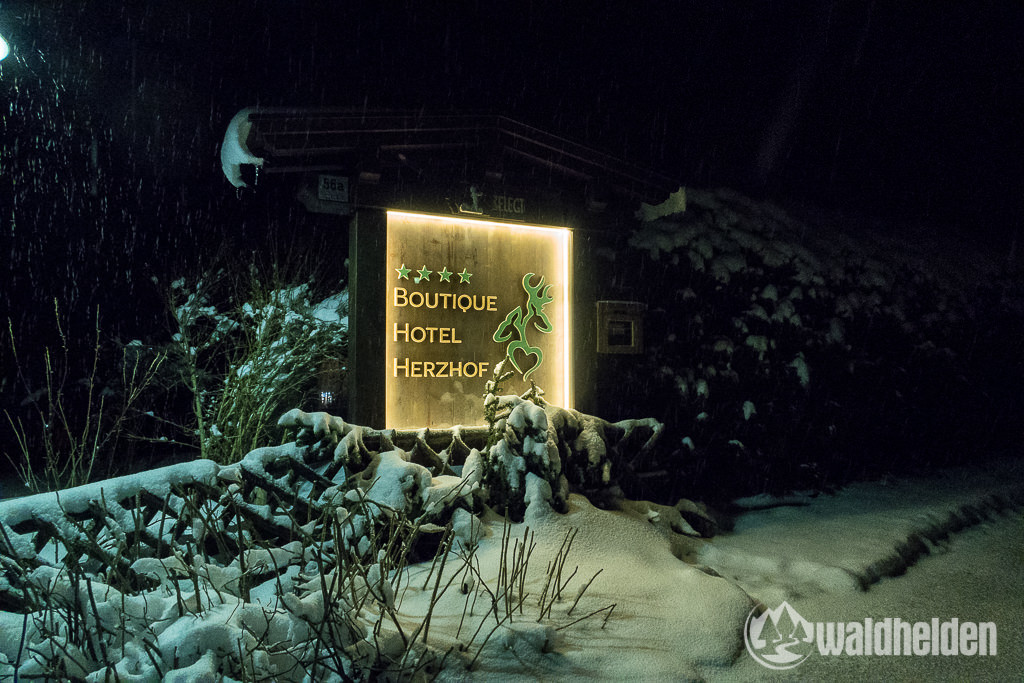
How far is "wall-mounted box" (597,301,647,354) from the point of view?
616 cm

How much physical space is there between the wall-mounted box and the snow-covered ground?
72.7 inches

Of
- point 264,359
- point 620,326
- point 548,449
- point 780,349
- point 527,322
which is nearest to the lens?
point 548,449

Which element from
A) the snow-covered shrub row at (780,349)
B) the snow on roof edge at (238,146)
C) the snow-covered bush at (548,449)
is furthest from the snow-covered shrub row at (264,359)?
the snow-covered shrub row at (780,349)

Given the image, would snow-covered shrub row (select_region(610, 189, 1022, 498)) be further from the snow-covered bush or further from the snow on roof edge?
the snow on roof edge

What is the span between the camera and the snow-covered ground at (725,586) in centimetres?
274

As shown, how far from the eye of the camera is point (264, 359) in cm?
668

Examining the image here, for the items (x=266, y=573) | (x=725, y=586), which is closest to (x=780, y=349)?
(x=725, y=586)

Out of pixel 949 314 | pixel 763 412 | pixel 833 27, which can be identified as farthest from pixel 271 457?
pixel 833 27

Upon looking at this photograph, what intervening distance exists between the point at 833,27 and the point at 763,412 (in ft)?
27.7

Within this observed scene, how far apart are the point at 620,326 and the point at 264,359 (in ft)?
13.7

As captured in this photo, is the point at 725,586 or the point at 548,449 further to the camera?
the point at 548,449

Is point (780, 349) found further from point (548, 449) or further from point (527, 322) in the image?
point (548, 449)

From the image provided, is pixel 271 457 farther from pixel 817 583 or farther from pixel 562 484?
pixel 817 583

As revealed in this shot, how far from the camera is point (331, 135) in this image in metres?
4.82
